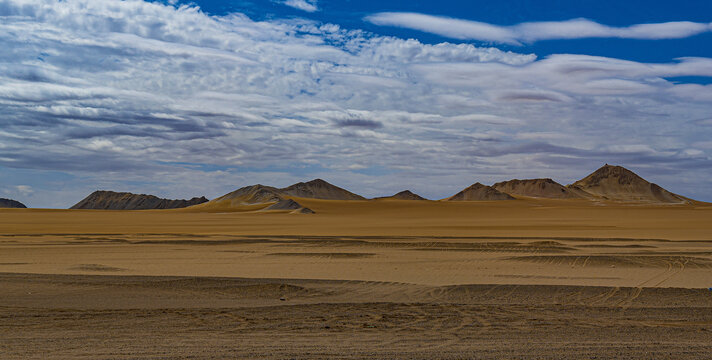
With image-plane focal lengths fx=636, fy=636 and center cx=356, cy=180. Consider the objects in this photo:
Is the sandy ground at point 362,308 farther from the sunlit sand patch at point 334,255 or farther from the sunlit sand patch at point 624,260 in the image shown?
the sunlit sand patch at point 334,255

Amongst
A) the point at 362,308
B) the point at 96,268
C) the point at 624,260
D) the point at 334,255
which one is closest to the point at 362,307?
the point at 362,308

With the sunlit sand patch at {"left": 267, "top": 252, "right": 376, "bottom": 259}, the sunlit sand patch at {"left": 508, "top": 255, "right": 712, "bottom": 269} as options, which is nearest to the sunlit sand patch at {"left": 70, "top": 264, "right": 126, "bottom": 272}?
the sunlit sand patch at {"left": 267, "top": 252, "right": 376, "bottom": 259}

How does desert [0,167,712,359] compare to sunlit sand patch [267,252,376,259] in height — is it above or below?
below

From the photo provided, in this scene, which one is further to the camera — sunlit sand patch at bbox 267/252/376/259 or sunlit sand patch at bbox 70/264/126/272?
sunlit sand patch at bbox 267/252/376/259

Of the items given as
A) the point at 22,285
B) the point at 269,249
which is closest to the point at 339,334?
the point at 22,285

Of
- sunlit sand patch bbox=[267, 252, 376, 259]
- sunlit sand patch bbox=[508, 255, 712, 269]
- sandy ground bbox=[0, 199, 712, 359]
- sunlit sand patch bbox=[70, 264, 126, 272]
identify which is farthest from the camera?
sunlit sand patch bbox=[267, 252, 376, 259]

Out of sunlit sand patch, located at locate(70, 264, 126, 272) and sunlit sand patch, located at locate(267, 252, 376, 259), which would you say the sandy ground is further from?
sunlit sand patch, located at locate(267, 252, 376, 259)

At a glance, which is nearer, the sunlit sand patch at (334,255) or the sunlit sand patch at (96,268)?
the sunlit sand patch at (96,268)

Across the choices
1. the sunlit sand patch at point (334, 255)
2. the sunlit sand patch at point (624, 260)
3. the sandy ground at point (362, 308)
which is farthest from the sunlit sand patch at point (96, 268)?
the sunlit sand patch at point (624, 260)

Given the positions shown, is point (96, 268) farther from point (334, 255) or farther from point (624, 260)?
point (624, 260)

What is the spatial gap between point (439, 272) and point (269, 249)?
38.6 ft

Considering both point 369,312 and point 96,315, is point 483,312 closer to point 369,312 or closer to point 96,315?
point 369,312

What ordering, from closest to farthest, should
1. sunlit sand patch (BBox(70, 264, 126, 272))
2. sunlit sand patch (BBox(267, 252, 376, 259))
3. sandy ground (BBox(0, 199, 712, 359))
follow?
sandy ground (BBox(0, 199, 712, 359))
sunlit sand patch (BBox(70, 264, 126, 272))
sunlit sand patch (BBox(267, 252, 376, 259))

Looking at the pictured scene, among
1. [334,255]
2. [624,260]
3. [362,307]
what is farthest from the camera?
[334,255]
